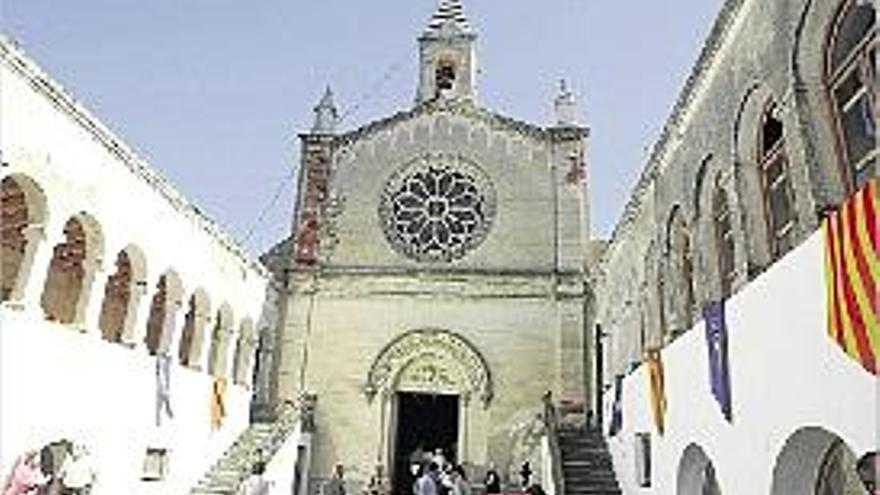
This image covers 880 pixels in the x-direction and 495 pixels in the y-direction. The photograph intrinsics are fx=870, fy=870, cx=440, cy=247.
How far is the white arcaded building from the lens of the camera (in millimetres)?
12312

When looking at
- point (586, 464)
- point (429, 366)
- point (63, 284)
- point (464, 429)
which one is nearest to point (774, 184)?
point (586, 464)

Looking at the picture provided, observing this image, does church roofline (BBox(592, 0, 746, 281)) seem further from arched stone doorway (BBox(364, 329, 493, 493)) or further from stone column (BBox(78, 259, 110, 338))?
stone column (BBox(78, 259, 110, 338))

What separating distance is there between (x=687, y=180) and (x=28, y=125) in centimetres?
996

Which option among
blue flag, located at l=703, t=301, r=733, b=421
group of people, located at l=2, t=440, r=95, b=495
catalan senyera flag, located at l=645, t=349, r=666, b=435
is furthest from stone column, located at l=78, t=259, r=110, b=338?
blue flag, located at l=703, t=301, r=733, b=421

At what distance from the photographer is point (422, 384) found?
934 inches

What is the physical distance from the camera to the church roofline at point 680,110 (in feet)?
39.5

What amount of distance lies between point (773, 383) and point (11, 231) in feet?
42.1

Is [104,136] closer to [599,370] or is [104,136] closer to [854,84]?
[854,84]

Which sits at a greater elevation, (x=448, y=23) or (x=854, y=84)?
(x=448, y=23)

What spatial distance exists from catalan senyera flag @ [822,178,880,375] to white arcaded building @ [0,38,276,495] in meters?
10.1

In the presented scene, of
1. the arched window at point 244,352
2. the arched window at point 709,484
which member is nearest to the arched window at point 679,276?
the arched window at point 709,484

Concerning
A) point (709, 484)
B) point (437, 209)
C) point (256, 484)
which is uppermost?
→ point (437, 209)

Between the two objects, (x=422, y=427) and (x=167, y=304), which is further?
(x=422, y=427)

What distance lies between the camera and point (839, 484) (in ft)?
30.4
